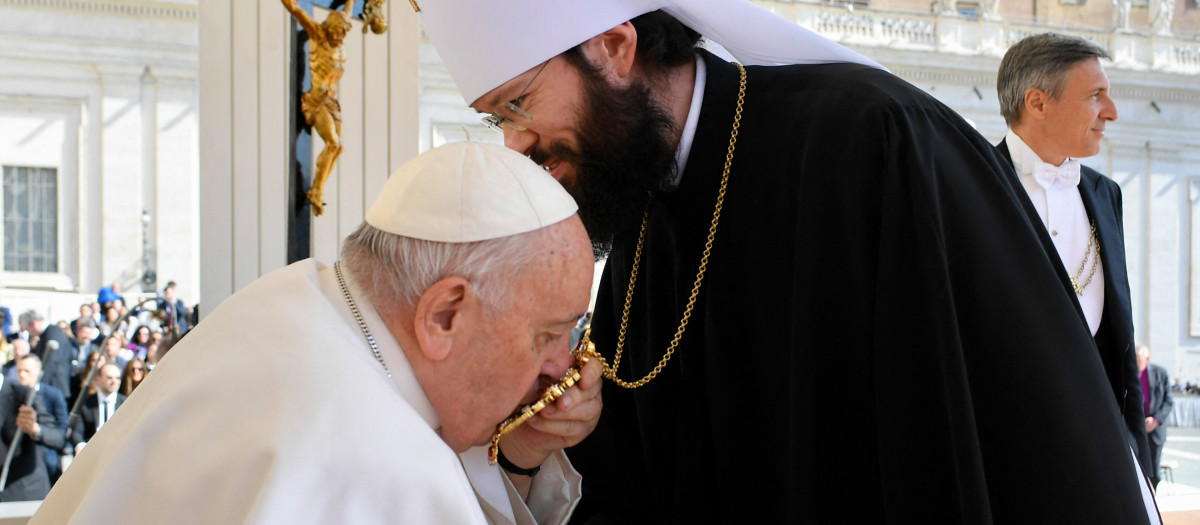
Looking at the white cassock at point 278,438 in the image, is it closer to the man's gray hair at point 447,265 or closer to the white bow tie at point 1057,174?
the man's gray hair at point 447,265

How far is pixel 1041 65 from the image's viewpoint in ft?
12.2

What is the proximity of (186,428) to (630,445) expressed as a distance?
0.98 m

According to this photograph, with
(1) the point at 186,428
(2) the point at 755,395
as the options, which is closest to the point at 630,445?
(2) the point at 755,395

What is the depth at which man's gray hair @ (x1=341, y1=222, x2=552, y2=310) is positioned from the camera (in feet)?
4.63

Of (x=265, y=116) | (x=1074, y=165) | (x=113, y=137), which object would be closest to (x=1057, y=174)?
(x=1074, y=165)

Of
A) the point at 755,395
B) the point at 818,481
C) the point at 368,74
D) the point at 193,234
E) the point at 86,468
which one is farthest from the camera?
the point at 193,234

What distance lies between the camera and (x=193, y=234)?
1723 cm

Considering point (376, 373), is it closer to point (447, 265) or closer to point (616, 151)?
point (447, 265)

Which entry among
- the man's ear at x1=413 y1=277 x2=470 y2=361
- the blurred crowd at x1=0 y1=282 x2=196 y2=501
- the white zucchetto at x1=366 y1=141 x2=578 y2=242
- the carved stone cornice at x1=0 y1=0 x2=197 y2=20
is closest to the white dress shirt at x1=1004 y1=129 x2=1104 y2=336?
the white zucchetto at x1=366 y1=141 x2=578 y2=242

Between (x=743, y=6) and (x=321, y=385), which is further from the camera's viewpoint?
(x=743, y=6)

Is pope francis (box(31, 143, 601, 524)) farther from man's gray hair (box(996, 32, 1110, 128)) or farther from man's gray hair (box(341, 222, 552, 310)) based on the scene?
man's gray hair (box(996, 32, 1110, 128))

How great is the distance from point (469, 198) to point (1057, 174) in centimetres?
287

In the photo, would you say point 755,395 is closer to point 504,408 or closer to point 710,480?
point 710,480

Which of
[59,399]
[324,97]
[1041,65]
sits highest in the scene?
[1041,65]
